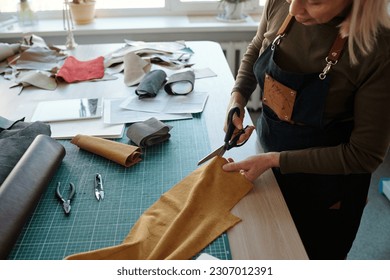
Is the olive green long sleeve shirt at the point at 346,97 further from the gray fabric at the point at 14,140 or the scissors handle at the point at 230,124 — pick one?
the gray fabric at the point at 14,140

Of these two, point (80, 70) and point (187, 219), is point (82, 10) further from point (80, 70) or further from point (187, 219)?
point (187, 219)

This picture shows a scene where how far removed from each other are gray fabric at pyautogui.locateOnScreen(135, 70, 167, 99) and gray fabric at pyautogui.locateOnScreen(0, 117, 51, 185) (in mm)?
463

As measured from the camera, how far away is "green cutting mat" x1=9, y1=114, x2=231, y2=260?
36.3 inches

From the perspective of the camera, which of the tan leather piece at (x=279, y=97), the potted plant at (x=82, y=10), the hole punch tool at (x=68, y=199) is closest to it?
the hole punch tool at (x=68, y=199)

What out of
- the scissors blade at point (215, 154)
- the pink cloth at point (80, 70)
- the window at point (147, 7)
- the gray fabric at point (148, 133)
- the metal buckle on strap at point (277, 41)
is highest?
the metal buckle on strap at point (277, 41)

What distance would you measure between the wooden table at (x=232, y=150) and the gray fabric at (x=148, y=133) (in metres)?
0.16

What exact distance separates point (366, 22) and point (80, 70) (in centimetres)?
138

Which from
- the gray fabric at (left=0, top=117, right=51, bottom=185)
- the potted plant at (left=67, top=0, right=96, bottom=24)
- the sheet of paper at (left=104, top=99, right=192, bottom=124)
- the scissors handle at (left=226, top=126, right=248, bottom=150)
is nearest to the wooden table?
the scissors handle at (left=226, top=126, right=248, bottom=150)

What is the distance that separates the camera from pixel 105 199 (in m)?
1.07

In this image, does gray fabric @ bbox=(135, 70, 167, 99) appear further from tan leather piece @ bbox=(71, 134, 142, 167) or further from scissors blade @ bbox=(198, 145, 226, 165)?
scissors blade @ bbox=(198, 145, 226, 165)

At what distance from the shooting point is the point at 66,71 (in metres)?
1.85

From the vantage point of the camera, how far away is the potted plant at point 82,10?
278 cm

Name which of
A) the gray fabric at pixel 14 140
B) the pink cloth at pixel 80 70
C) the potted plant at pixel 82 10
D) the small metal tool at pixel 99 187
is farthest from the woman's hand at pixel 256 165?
the potted plant at pixel 82 10

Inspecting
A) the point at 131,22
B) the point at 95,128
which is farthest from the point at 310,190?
the point at 131,22
